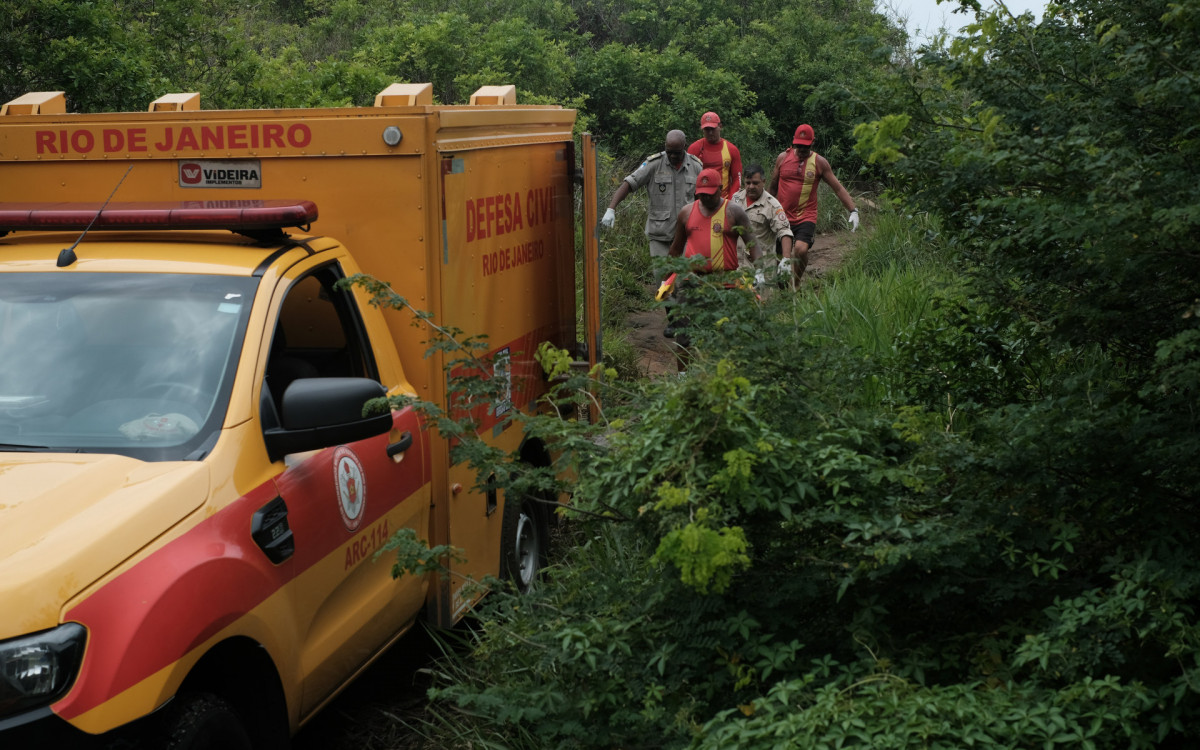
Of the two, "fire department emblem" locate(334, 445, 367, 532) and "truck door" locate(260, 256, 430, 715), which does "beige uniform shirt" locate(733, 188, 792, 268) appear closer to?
"truck door" locate(260, 256, 430, 715)

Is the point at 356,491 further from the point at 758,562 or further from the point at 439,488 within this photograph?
the point at 758,562

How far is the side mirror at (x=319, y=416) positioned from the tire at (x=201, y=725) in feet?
2.49

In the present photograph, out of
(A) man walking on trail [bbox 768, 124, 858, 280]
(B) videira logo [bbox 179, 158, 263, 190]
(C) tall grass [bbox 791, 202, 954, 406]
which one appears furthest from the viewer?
(A) man walking on trail [bbox 768, 124, 858, 280]

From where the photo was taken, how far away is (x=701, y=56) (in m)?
22.0

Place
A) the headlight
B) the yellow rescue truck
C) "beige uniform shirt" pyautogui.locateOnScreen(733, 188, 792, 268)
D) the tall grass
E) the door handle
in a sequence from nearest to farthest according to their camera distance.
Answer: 1. the headlight
2. the yellow rescue truck
3. the door handle
4. the tall grass
5. "beige uniform shirt" pyautogui.locateOnScreen(733, 188, 792, 268)

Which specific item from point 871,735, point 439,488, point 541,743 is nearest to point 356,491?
point 439,488

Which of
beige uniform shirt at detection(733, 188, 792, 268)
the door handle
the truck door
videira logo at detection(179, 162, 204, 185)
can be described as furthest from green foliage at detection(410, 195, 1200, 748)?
beige uniform shirt at detection(733, 188, 792, 268)

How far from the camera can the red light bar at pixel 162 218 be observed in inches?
155

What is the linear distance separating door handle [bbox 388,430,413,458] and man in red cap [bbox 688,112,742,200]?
756cm

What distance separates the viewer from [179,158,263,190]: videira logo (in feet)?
15.4

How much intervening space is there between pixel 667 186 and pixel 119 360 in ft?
25.6

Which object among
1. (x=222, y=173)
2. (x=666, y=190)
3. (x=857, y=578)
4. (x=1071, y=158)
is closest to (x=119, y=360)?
(x=222, y=173)

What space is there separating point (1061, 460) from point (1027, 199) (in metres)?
0.76

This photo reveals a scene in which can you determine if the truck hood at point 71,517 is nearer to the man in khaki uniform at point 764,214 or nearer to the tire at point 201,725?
the tire at point 201,725
